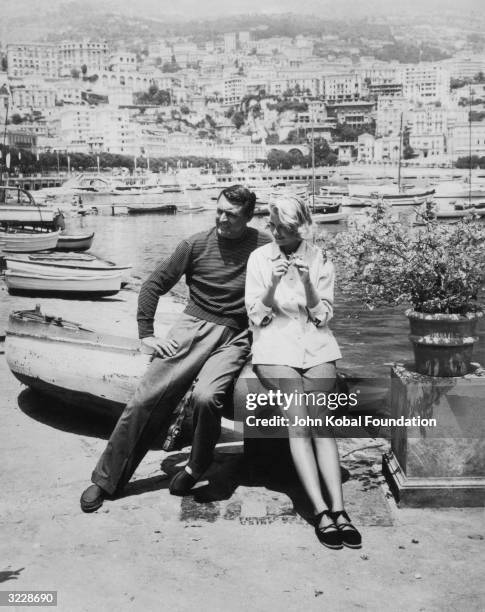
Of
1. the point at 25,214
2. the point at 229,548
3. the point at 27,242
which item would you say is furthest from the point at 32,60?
the point at 229,548

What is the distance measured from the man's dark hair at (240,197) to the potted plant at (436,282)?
462 millimetres

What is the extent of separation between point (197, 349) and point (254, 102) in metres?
155

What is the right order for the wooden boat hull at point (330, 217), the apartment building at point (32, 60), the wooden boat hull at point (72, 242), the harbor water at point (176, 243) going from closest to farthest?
the harbor water at point (176, 243) → the wooden boat hull at point (72, 242) → the wooden boat hull at point (330, 217) → the apartment building at point (32, 60)

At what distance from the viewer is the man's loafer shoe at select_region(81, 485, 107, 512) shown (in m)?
2.73

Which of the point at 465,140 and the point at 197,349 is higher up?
the point at 465,140

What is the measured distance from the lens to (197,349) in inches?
113

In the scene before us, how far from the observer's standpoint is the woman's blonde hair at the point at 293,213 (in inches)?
106

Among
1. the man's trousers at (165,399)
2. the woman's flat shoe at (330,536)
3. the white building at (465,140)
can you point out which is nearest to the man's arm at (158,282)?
the man's trousers at (165,399)

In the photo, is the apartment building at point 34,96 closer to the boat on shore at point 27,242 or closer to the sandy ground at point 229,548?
the boat on shore at point 27,242

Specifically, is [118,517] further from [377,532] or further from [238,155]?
[238,155]

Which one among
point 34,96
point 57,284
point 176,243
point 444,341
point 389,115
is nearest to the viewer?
point 444,341

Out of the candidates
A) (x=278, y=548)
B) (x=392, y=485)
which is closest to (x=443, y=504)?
(x=392, y=485)

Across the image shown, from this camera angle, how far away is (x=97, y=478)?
111 inches

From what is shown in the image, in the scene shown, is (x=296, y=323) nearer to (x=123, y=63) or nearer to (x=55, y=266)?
(x=55, y=266)
